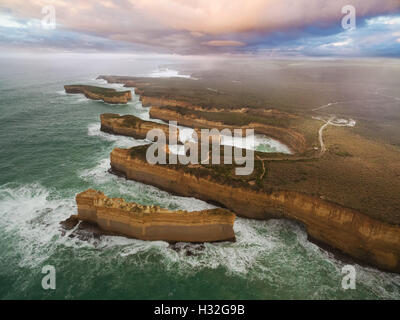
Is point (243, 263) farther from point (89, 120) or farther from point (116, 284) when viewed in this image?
point (89, 120)

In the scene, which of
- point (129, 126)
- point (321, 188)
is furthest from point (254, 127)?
point (321, 188)

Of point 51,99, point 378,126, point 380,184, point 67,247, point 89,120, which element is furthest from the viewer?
point 51,99

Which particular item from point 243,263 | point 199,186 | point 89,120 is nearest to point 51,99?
point 89,120

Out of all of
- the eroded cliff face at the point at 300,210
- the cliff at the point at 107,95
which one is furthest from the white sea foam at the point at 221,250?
the cliff at the point at 107,95

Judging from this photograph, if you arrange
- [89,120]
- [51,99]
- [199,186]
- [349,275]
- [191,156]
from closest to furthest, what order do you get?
[349,275]
[199,186]
[191,156]
[89,120]
[51,99]

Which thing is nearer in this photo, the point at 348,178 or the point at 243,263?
the point at 243,263

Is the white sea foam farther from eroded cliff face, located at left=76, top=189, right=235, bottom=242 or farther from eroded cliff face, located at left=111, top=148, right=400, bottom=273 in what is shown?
eroded cliff face, located at left=111, top=148, right=400, bottom=273
